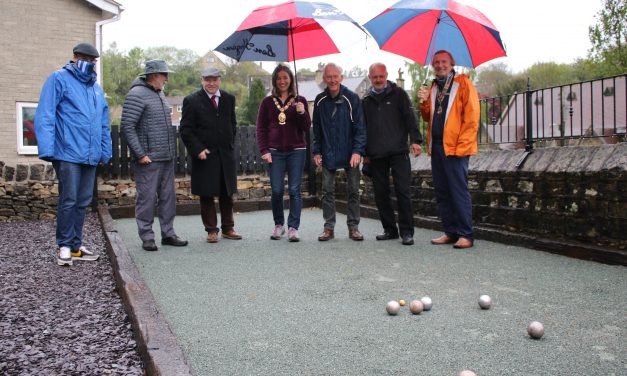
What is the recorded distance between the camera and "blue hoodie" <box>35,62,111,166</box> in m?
5.71

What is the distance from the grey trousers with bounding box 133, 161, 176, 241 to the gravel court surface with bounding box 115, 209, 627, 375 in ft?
1.12

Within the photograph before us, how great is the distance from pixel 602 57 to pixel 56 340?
34082 millimetres

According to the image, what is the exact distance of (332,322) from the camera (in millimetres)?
3891

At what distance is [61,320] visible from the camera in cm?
409

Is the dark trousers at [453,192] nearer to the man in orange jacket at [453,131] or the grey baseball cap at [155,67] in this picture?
the man in orange jacket at [453,131]

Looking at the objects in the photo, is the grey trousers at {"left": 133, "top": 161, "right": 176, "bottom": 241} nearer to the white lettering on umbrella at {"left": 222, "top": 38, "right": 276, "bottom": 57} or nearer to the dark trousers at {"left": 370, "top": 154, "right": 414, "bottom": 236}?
the white lettering on umbrella at {"left": 222, "top": 38, "right": 276, "bottom": 57}

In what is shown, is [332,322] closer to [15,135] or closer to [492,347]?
[492,347]

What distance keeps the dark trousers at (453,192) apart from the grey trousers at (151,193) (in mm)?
3109

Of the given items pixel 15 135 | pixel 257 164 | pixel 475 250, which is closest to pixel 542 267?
pixel 475 250

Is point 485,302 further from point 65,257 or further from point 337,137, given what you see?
point 65,257

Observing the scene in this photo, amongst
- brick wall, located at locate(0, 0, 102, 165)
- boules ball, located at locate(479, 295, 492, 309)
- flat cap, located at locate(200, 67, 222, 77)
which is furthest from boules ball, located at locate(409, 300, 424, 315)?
brick wall, located at locate(0, 0, 102, 165)

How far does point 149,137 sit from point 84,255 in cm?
149

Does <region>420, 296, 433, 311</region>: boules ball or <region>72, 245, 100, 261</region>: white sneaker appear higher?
<region>72, 245, 100, 261</region>: white sneaker

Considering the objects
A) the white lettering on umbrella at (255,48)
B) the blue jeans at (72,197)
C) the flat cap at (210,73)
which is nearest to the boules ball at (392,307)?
the blue jeans at (72,197)
